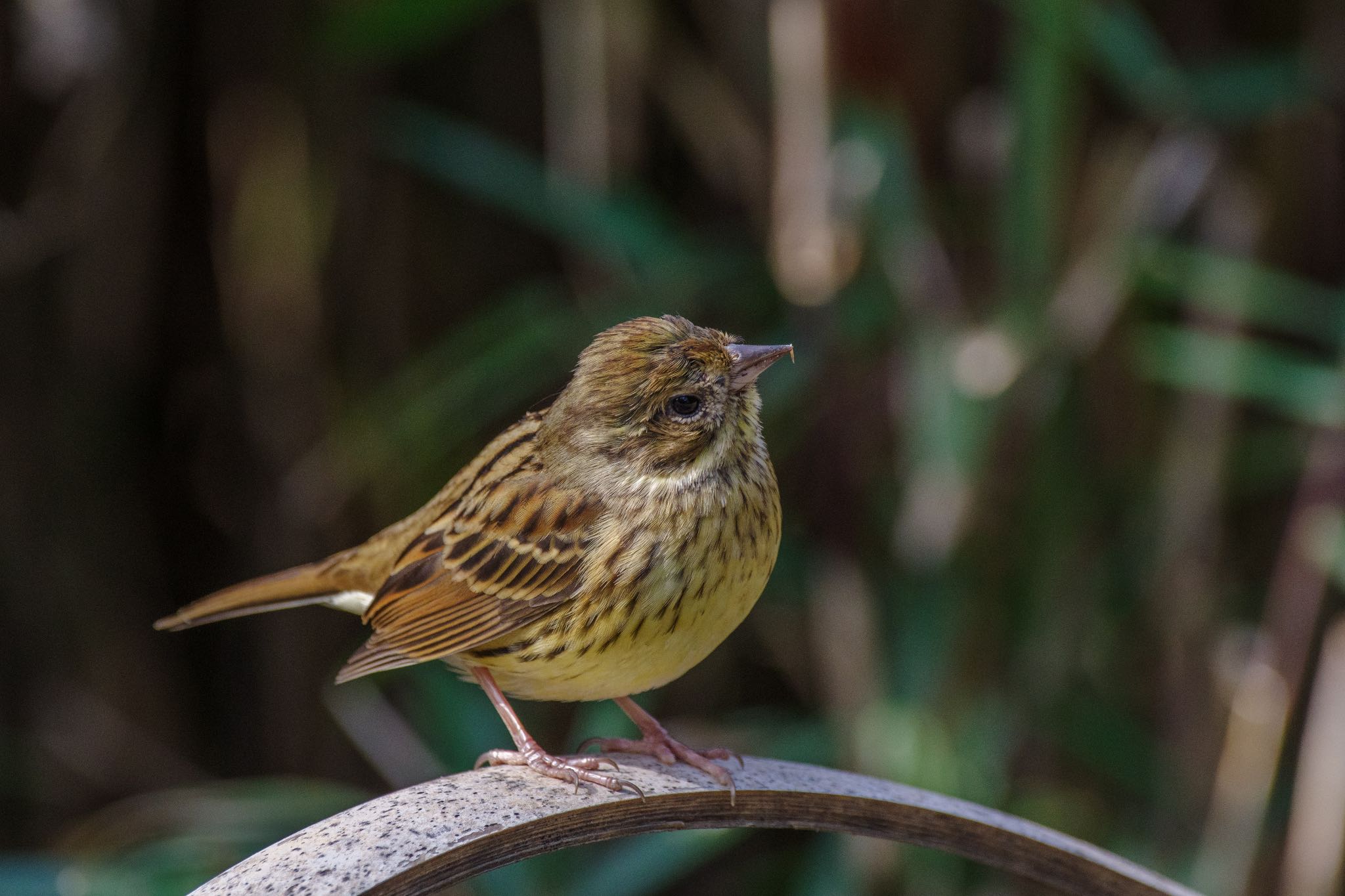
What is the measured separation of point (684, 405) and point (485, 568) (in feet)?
1.56

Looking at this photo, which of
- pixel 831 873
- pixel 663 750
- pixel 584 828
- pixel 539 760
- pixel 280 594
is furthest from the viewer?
pixel 831 873

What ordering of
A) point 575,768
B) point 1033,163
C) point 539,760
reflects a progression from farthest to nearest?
1. point 1033,163
2. point 539,760
3. point 575,768

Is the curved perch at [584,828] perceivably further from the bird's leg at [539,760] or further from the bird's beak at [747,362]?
the bird's beak at [747,362]

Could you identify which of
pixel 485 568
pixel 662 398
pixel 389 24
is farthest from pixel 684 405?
pixel 389 24

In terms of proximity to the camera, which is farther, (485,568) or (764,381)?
(764,381)

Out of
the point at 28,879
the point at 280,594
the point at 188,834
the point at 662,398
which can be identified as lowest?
the point at 28,879

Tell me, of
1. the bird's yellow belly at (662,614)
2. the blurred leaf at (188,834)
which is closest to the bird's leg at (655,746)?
the bird's yellow belly at (662,614)

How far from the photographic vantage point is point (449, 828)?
144cm

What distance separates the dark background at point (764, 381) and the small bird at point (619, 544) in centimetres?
87

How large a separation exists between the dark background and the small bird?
870 mm

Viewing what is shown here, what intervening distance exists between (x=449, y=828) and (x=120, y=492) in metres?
3.27

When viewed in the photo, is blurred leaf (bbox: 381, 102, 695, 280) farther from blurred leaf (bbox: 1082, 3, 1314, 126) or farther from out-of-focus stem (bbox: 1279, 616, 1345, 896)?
out-of-focus stem (bbox: 1279, 616, 1345, 896)

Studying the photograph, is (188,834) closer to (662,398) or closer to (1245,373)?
(662,398)

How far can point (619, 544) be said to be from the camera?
2156 mm
